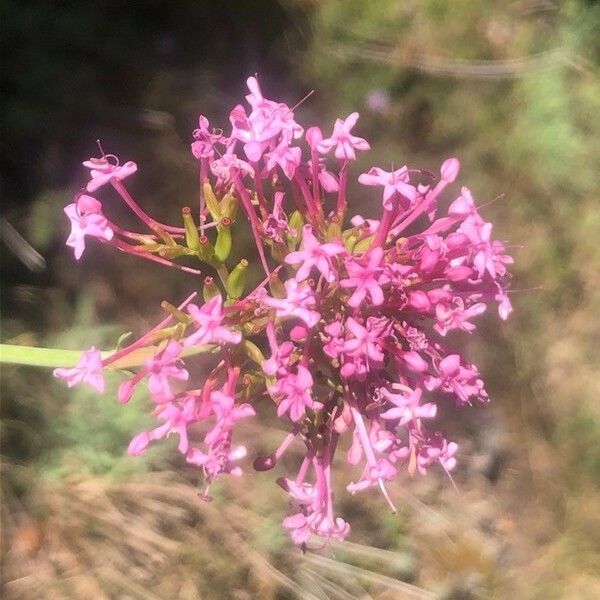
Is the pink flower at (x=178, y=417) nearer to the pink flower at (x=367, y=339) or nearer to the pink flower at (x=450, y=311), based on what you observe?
the pink flower at (x=367, y=339)

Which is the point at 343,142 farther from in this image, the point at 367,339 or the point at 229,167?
the point at 367,339

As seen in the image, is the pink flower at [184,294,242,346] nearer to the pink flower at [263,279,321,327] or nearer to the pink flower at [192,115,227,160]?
the pink flower at [263,279,321,327]

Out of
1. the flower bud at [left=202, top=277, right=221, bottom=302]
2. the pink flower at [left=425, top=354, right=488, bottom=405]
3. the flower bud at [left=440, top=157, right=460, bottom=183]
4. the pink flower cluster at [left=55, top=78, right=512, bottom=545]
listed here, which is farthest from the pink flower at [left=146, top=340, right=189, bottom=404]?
the flower bud at [left=440, top=157, right=460, bottom=183]

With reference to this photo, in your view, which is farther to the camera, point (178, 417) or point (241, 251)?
point (241, 251)

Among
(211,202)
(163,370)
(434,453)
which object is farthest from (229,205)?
(434,453)

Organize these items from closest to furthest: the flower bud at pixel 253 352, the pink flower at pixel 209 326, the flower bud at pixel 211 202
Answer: the pink flower at pixel 209 326 < the flower bud at pixel 253 352 < the flower bud at pixel 211 202

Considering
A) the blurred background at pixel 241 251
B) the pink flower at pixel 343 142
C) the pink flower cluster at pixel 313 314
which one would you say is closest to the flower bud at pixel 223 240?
the pink flower cluster at pixel 313 314

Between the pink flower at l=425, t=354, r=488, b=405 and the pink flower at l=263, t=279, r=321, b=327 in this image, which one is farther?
the pink flower at l=425, t=354, r=488, b=405
